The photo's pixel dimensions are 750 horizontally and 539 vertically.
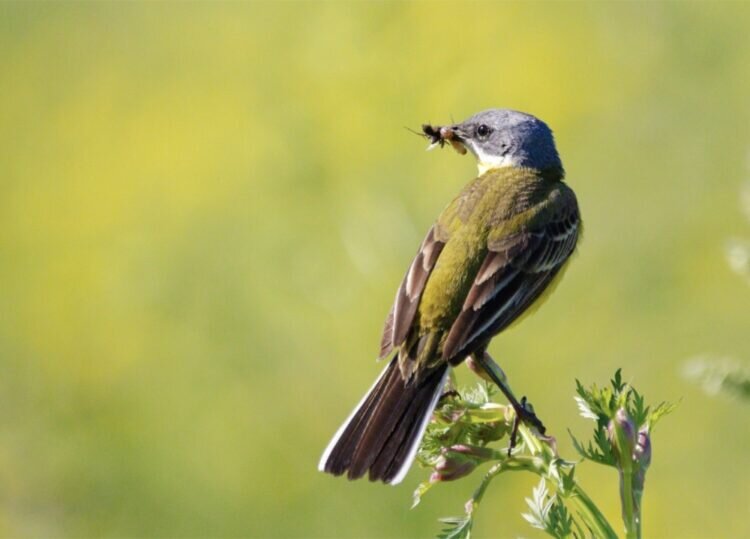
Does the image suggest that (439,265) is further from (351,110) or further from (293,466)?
(351,110)

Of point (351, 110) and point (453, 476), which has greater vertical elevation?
point (351, 110)

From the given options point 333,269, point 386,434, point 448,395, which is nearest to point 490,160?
point 333,269

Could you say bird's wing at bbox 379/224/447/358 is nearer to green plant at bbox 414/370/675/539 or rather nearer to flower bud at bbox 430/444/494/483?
green plant at bbox 414/370/675/539

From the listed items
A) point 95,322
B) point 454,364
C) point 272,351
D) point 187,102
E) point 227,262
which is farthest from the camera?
point 187,102

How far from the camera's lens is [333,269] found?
25.7 ft

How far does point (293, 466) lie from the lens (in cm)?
700

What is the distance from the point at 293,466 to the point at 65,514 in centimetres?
122

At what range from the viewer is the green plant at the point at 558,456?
2740mm

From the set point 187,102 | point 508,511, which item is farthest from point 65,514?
point 187,102

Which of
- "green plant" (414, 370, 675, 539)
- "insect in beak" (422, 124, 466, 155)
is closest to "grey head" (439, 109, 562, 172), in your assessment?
"insect in beak" (422, 124, 466, 155)

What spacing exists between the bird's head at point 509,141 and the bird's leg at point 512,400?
203 cm

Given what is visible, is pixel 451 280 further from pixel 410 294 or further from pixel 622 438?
pixel 622 438

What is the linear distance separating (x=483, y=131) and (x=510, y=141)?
20cm

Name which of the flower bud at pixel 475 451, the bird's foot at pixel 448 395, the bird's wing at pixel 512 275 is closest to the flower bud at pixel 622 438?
the flower bud at pixel 475 451
